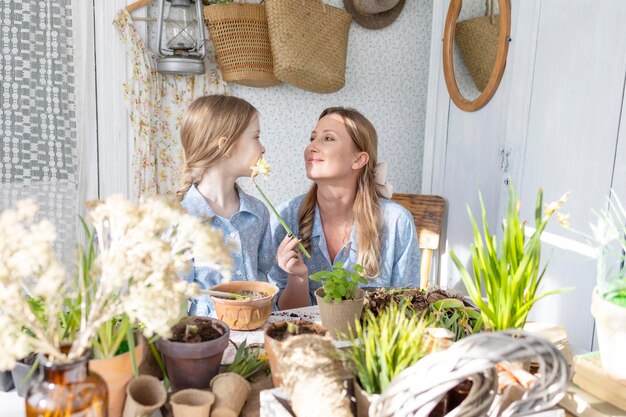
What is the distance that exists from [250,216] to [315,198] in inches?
12.6

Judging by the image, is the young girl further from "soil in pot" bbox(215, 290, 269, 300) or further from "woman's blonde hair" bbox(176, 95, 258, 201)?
"soil in pot" bbox(215, 290, 269, 300)

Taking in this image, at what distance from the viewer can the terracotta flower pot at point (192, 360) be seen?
863 millimetres

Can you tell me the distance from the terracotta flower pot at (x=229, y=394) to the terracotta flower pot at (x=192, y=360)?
0.03 meters

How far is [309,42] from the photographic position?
2.78 meters

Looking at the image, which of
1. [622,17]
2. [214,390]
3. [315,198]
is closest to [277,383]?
[214,390]

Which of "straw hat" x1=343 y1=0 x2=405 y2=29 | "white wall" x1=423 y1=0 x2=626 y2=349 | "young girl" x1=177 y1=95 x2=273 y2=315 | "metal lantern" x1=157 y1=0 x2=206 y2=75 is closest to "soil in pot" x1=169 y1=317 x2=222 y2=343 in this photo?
"young girl" x1=177 y1=95 x2=273 y2=315

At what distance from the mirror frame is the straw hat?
36cm

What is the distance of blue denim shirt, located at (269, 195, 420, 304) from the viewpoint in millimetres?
1889

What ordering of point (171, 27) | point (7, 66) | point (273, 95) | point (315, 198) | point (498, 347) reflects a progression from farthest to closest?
point (273, 95) < point (171, 27) < point (7, 66) < point (315, 198) < point (498, 347)

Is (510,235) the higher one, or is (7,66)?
(7,66)

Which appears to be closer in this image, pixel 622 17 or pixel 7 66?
pixel 622 17

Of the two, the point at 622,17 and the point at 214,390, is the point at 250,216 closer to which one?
the point at 214,390

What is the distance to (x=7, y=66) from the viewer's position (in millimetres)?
2625

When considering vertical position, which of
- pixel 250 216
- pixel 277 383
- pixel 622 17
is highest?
pixel 622 17
